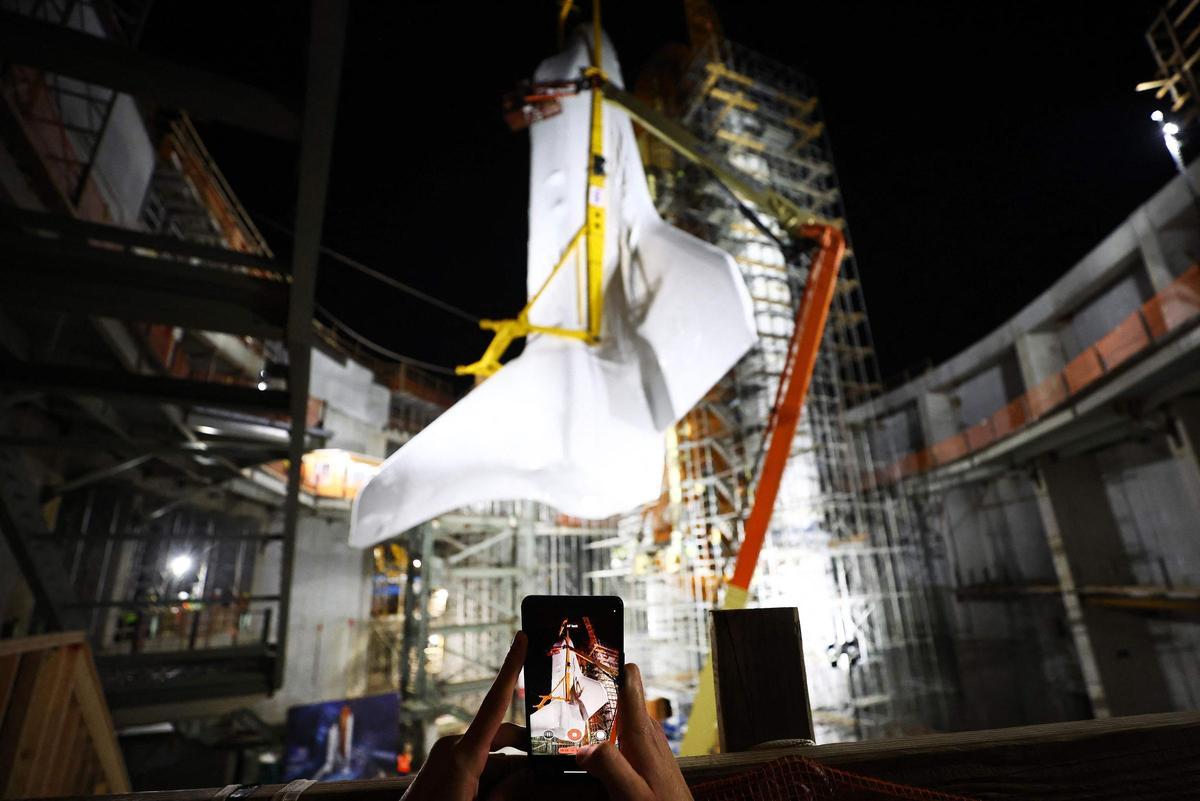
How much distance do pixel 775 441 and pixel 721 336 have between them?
1910 mm

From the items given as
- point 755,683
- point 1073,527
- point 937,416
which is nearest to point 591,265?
point 755,683

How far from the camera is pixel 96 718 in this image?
11.3 feet

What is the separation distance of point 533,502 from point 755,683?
1326 centimetres

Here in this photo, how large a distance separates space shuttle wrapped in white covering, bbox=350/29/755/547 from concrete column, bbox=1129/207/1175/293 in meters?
13.4

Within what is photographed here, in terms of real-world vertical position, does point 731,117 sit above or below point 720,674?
above

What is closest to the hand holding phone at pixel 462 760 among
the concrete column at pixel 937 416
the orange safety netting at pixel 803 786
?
the orange safety netting at pixel 803 786

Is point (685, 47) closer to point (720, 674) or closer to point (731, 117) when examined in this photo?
point (731, 117)

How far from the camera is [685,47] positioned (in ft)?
66.2

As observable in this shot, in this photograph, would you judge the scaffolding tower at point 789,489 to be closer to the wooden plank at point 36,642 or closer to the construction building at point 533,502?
the construction building at point 533,502

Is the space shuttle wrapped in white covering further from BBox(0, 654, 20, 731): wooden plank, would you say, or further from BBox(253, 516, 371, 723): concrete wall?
BBox(253, 516, 371, 723): concrete wall

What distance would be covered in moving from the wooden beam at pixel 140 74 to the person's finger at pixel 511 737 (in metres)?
1.94

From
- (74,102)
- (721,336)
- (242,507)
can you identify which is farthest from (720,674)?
(242,507)

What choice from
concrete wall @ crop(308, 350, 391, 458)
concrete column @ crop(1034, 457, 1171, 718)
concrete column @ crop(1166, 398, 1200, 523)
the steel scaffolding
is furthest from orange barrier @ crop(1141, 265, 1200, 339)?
concrete wall @ crop(308, 350, 391, 458)

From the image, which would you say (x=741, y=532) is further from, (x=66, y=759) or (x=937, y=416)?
(x=937, y=416)
